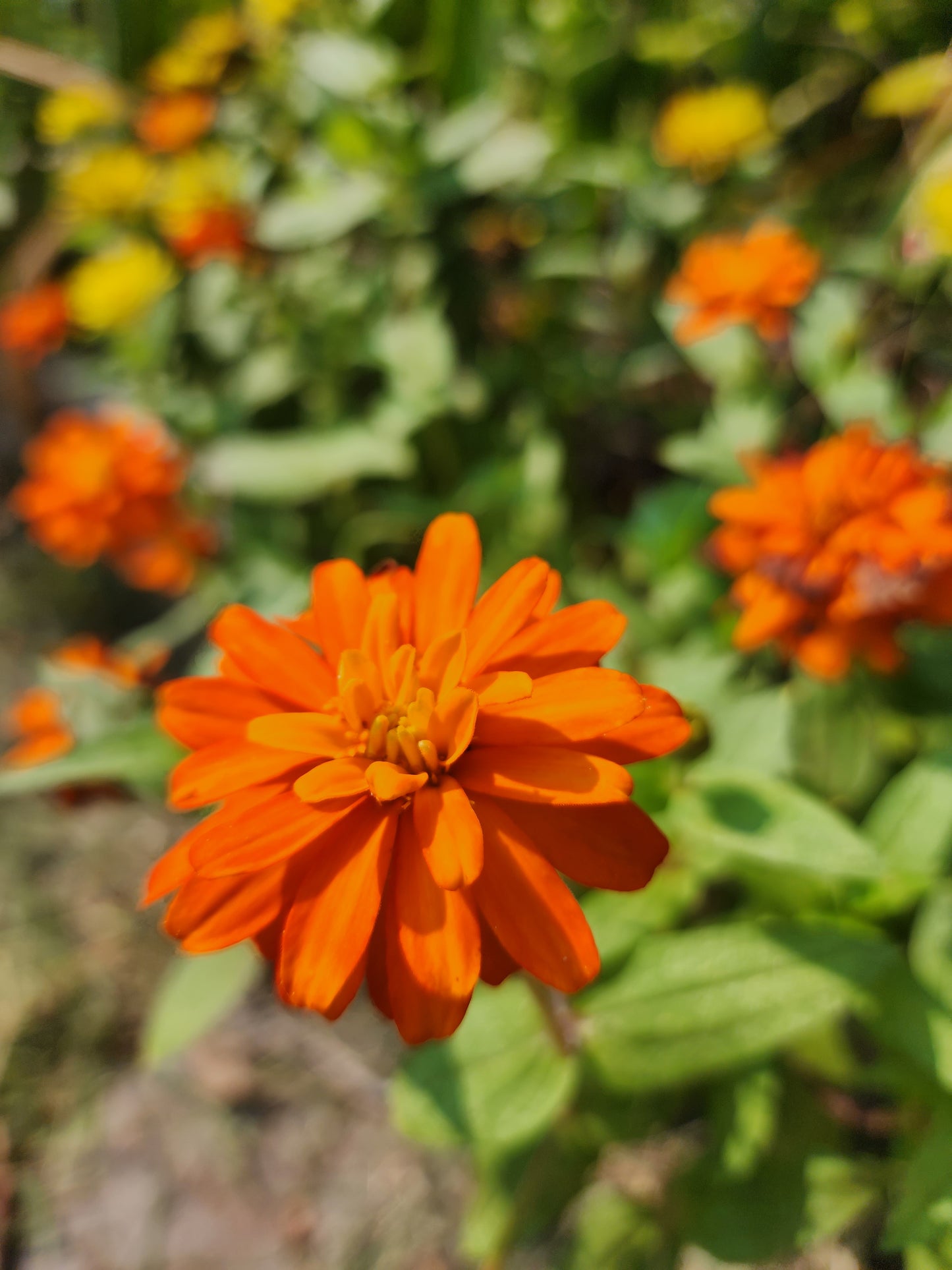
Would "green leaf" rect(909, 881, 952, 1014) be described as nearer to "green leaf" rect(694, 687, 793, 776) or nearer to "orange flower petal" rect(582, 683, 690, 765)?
"green leaf" rect(694, 687, 793, 776)

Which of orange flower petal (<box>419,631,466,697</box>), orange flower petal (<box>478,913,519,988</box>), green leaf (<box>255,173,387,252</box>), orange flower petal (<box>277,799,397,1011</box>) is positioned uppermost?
green leaf (<box>255,173,387,252</box>)

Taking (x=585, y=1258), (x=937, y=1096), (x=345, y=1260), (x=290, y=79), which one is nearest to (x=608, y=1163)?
(x=585, y=1258)

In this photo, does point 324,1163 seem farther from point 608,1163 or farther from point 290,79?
point 290,79

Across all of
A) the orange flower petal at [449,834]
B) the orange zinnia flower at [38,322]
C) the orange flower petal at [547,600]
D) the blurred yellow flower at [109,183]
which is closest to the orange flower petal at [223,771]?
the orange flower petal at [449,834]

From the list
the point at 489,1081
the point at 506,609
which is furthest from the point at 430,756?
the point at 489,1081

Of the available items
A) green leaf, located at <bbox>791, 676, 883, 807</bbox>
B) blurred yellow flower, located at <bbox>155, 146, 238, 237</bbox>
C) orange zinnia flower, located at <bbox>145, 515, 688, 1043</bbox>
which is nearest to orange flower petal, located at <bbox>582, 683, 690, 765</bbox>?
orange zinnia flower, located at <bbox>145, 515, 688, 1043</bbox>

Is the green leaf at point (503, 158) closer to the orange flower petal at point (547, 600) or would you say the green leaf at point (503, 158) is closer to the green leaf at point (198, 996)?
the orange flower petal at point (547, 600)
